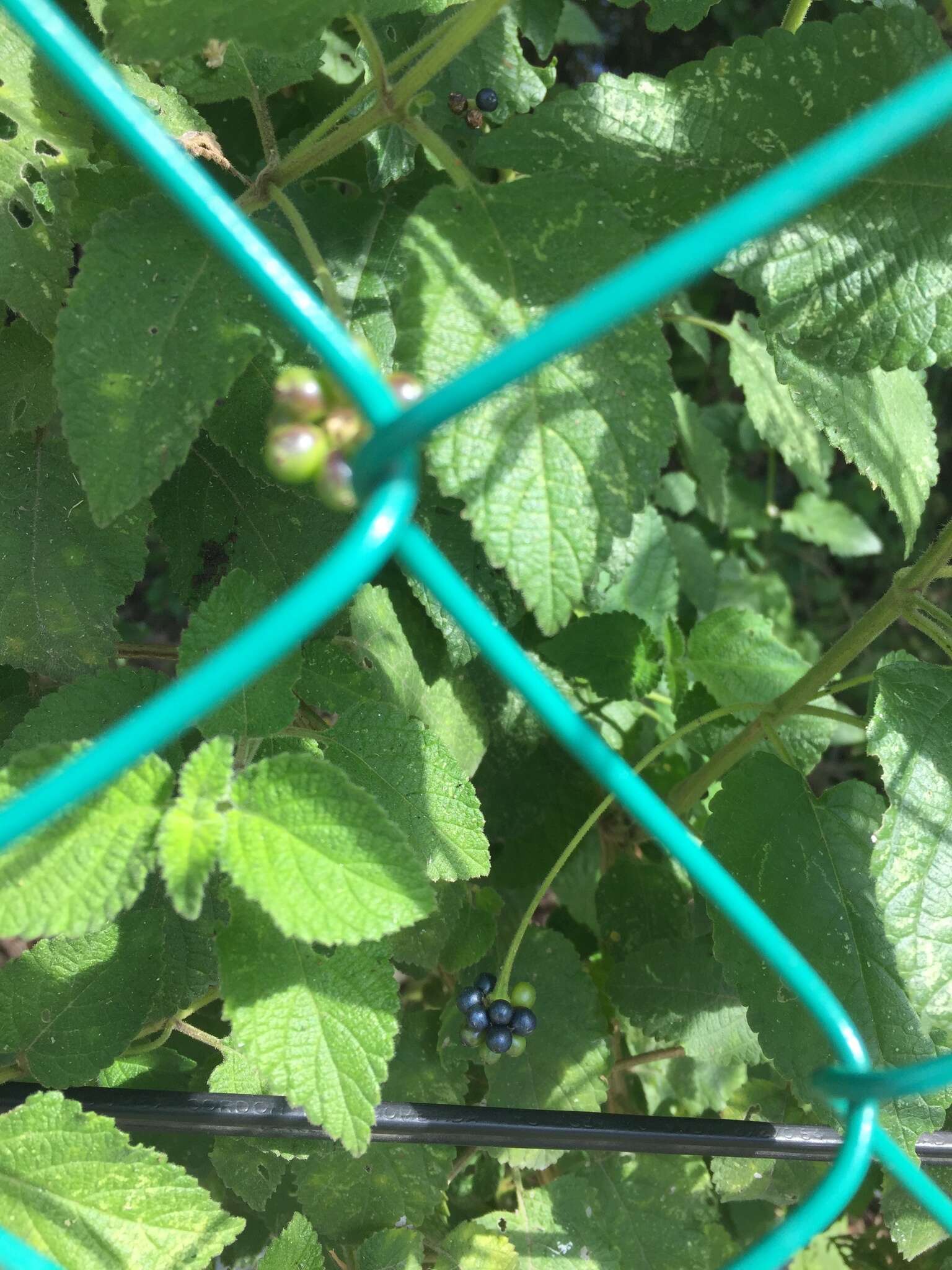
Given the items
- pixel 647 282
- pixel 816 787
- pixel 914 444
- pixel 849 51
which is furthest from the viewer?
pixel 816 787

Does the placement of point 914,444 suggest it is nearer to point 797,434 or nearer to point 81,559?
point 797,434

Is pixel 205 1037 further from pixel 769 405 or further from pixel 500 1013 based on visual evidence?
pixel 769 405

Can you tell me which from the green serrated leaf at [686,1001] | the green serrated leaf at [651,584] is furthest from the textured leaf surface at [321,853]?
the green serrated leaf at [651,584]

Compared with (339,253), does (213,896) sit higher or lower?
lower

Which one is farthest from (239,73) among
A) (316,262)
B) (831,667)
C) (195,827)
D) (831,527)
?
(831,527)

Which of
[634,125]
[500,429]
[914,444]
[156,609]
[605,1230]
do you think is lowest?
[605,1230]

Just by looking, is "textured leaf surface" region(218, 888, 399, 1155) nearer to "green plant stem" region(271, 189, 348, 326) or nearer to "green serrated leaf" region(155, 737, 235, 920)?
"green serrated leaf" region(155, 737, 235, 920)

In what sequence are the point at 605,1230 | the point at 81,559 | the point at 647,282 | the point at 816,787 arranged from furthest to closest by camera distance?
the point at 816,787 < the point at 605,1230 < the point at 81,559 < the point at 647,282

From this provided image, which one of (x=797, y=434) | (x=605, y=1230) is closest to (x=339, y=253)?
(x=797, y=434)
